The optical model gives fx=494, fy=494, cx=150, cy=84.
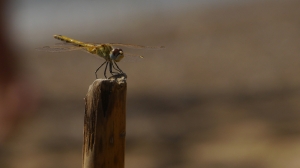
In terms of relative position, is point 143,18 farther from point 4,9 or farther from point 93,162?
point 93,162

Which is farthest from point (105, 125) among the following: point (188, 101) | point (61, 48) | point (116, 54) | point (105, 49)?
point (188, 101)

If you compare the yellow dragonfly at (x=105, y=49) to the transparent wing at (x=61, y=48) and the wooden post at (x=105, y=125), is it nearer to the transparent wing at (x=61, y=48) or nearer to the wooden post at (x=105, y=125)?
the transparent wing at (x=61, y=48)

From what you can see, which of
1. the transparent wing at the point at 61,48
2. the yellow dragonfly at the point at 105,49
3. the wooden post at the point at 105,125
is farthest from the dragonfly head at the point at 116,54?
the wooden post at the point at 105,125

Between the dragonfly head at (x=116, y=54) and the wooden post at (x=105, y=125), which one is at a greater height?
the dragonfly head at (x=116, y=54)

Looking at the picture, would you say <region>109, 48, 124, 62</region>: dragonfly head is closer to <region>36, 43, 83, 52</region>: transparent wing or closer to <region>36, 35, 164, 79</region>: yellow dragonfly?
<region>36, 35, 164, 79</region>: yellow dragonfly

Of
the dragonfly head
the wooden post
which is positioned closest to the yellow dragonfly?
the dragonfly head

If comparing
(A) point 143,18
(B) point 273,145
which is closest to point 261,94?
(B) point 273,145

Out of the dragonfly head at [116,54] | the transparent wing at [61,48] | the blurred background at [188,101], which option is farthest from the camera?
the blurred background at [188,101]

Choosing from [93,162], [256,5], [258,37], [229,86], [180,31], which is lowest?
[93,162]

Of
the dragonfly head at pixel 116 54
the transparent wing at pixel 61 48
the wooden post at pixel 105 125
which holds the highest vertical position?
the transparent wing at pixel 61 48
